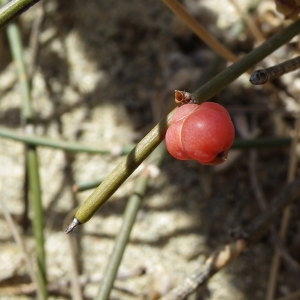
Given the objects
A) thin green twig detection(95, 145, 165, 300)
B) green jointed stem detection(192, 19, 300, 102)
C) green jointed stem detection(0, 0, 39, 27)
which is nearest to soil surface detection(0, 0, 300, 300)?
thin green twig detection(95, 145, 165, 300)

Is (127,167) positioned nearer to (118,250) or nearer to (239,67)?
(239,67)

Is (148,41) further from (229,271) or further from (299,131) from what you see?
(229,271)

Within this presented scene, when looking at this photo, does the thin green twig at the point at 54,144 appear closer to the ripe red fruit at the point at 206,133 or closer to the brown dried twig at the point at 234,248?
the brown dried twig at the point at 234,248

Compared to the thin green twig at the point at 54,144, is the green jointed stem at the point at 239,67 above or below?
below

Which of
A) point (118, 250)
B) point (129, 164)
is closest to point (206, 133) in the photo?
point (129, 164)

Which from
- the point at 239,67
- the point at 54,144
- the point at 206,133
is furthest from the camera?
the point at 54,144

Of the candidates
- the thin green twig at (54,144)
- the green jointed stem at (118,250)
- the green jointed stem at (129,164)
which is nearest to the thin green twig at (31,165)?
the thin green twig at (54,144)

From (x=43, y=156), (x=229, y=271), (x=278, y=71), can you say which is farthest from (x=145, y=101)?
(x=278, y=71)
